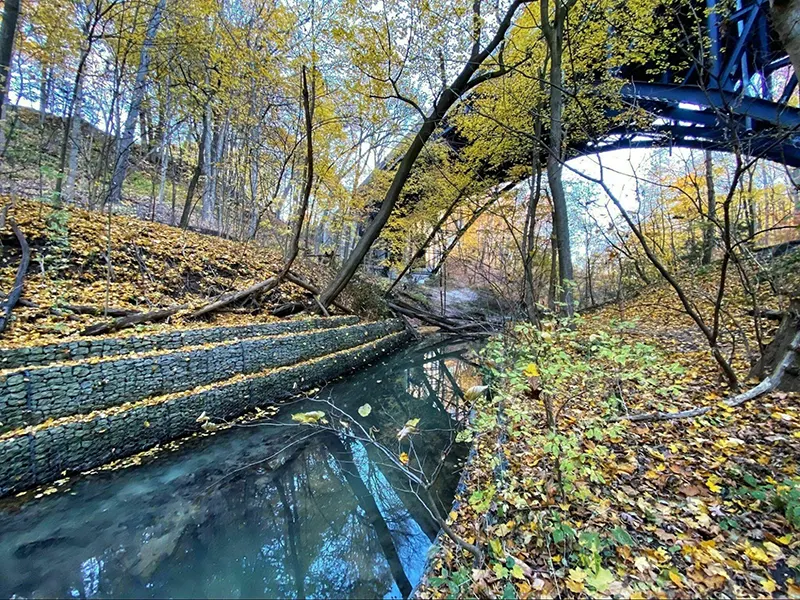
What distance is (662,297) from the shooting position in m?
9.34

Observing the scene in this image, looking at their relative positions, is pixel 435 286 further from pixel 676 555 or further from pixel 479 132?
pixel 676 555

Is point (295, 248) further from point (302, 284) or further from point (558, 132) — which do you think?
point (558, 132)

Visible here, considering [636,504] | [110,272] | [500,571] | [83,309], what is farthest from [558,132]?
[110,272]

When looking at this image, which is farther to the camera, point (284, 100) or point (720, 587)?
point (284, 100)

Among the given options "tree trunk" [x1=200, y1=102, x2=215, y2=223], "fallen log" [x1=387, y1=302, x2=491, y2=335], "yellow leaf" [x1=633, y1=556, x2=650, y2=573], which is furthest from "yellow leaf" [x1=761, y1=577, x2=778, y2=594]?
"tree trunk" [x1=200, y1=102, x2=215, y2=223]

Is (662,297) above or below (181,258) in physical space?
above

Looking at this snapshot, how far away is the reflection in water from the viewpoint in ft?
9.49

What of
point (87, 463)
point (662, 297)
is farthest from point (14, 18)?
point (662, 297)

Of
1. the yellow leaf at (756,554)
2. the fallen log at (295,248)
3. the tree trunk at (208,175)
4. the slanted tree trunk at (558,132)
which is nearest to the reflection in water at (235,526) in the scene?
the yellow leaf at (756,554)

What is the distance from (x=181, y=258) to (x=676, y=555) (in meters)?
9.56

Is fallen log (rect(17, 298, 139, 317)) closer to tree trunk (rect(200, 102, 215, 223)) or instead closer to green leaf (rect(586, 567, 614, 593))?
green leaf (rect(586, 567, 614, 593))

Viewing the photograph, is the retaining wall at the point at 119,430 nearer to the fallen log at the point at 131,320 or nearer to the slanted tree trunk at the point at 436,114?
the fallen log at the point at 131,320

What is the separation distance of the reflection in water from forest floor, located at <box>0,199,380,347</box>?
2.25m

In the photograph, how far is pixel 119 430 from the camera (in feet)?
14.4
